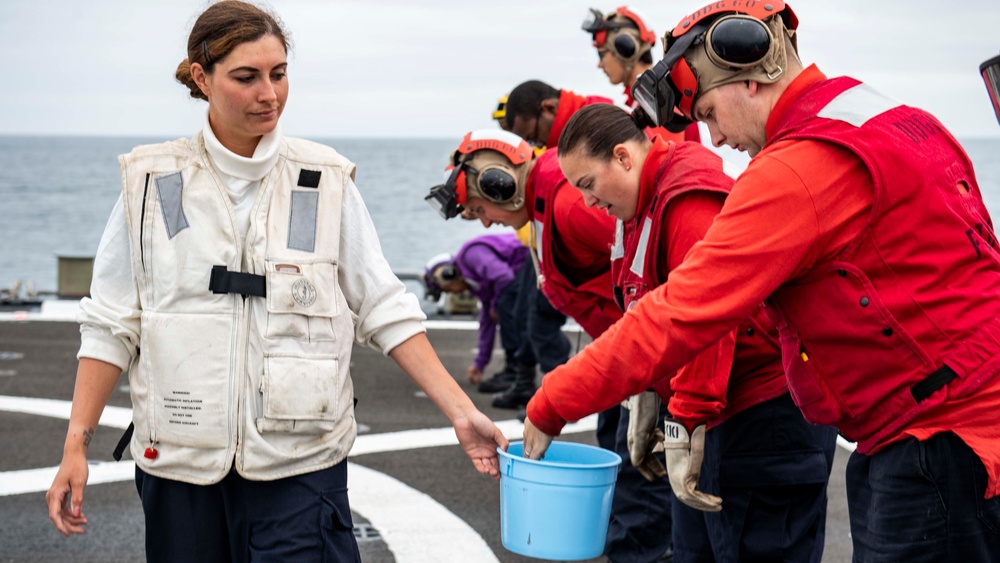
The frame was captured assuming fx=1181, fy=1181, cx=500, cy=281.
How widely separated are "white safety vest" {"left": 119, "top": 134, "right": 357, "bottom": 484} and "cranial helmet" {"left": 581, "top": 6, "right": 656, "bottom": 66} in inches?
190

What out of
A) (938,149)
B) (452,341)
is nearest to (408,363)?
(938,149)

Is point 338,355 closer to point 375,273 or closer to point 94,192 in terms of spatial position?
point 375,273

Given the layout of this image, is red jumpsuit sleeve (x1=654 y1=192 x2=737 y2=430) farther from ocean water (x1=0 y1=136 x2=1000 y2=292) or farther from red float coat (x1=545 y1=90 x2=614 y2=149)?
ocean water (x1=0 y1=136 x2=1000 y2=292)

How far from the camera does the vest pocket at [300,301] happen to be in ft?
10.4

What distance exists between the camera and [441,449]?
7863 millimetres

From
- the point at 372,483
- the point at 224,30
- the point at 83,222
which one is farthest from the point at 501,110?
the point at 83,222

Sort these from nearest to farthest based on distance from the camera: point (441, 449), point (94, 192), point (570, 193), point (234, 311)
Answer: point (234, 311)
point (570, 193)
point (441, 449)
point (94, 192)

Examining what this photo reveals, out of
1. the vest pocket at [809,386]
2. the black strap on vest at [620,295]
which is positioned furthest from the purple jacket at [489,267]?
the vest pocket at [809,386]

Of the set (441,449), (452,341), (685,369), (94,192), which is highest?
(685,369)

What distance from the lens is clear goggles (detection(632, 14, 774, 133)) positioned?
280 cm

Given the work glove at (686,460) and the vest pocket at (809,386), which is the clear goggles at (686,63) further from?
the work glove at (686,460)

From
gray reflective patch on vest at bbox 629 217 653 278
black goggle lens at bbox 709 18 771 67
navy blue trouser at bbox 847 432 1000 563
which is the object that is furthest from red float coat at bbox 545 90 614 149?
navy blue trouser at bbox 847 432 1000 563

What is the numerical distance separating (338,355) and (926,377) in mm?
1556

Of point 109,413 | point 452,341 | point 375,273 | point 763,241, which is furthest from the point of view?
point 452,341
